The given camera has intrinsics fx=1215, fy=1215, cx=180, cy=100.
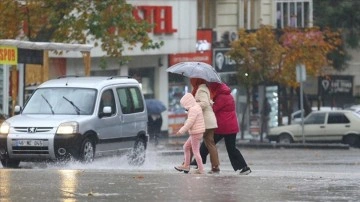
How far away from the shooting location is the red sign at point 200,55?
169ft

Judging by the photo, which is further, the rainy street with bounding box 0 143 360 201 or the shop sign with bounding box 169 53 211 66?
the shop sign with bounding box 169 53 211 66

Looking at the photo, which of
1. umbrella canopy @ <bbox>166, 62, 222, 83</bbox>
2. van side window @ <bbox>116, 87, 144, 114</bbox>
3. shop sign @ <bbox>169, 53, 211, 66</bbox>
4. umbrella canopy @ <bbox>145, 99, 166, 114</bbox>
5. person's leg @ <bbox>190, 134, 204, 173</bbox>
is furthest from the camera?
shop sign @ <bbox>169, 53, 211, 66</bbox>

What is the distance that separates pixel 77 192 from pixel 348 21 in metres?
52.2

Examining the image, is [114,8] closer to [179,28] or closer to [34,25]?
[34,25]

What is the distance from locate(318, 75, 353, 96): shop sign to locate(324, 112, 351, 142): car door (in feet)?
78.6

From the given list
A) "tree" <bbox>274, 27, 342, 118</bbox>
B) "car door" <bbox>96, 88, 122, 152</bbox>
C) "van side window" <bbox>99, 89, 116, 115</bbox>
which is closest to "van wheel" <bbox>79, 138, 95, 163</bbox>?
"car door" <bbox>96, 88, 122, 152</bbox>

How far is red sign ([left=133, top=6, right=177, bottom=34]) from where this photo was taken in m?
48.3

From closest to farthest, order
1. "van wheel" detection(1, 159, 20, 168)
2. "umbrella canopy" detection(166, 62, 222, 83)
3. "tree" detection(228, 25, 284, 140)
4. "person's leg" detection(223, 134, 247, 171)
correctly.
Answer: "umbrella canopy" detection(166, 62, 222, 83) → "person's leg" detection(223, 134, 247, 171) → "van wheel" detection(1, 159, 20, 168) → "tree" detection(228, 25, 284, 140)

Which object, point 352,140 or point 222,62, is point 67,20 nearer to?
point 352,140

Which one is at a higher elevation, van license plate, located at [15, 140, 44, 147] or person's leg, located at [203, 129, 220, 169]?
person's leg, located at [203, 129, 220, 169]

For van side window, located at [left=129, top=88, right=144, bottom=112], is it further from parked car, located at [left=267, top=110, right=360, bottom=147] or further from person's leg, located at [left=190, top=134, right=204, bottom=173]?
parked car, located at [left=267, top=110, right=360, bottom=147]

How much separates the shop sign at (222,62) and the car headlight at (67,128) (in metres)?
28.4

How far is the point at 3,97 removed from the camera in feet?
93.7

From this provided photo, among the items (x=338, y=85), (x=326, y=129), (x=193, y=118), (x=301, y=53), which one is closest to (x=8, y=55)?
(x=193, y=118)
